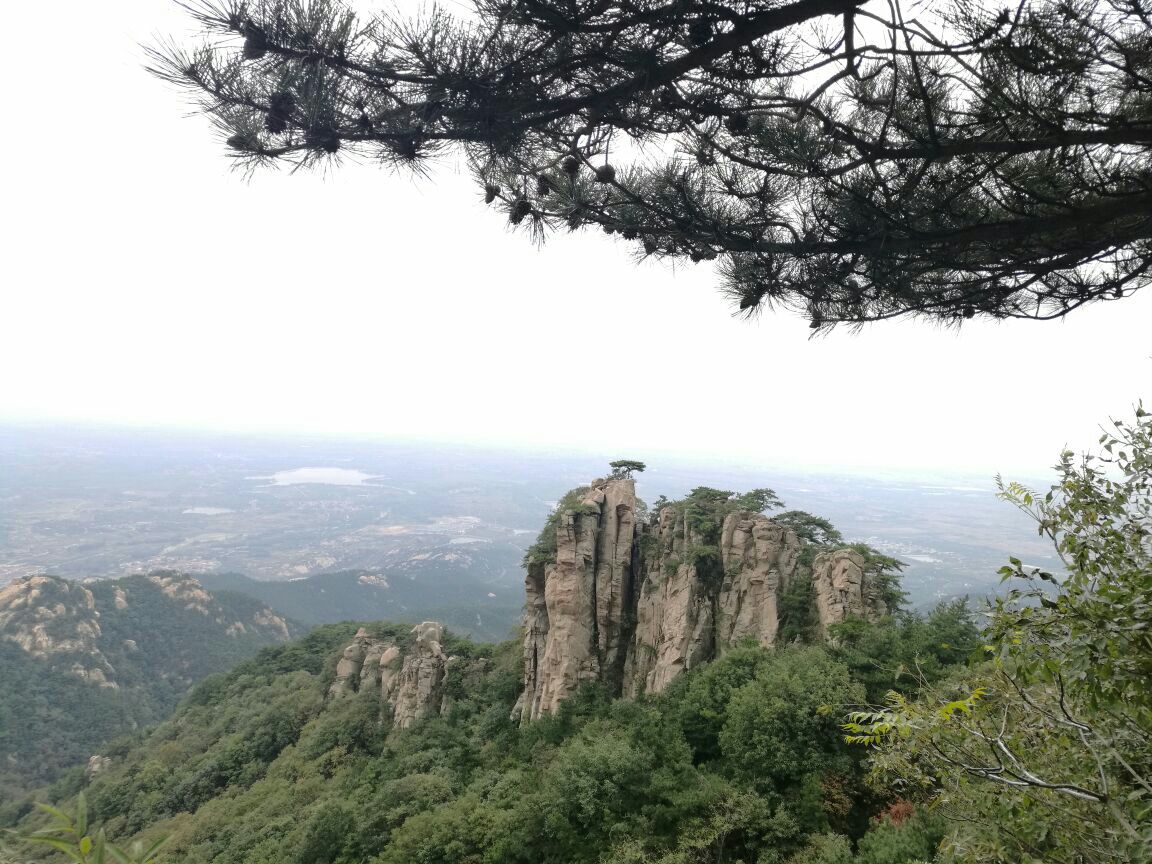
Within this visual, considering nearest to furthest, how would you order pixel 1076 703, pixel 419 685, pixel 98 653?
pixel 1076 703, pixel 419 685, pixel 98 653

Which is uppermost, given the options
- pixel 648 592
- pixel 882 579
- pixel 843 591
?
pixel 882 579

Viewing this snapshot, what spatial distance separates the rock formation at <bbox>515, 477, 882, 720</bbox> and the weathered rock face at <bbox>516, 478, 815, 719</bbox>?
0.10 feet

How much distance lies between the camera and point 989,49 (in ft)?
10.8

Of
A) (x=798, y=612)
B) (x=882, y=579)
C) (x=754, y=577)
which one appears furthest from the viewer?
(x=754, y=577)

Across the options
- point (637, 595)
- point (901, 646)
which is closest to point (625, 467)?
point (637, 595)

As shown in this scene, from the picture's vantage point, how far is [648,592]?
16781 millimetres

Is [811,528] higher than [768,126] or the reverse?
the reverse

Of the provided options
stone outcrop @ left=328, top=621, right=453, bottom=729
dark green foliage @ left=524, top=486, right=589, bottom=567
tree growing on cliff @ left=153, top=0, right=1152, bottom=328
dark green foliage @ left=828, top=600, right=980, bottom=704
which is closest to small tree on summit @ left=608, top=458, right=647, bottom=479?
dark green foliage @ left=524, top=486, right=589, bottom=567

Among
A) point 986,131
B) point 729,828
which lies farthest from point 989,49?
point 729,828

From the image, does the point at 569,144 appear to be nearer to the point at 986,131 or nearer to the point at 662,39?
the point at 662,39

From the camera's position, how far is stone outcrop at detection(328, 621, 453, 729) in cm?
1961

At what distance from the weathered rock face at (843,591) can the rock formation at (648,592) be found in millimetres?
25

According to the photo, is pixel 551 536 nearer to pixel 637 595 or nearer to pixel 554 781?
pixel 637 595

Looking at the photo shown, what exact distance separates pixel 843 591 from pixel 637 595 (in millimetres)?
6333
